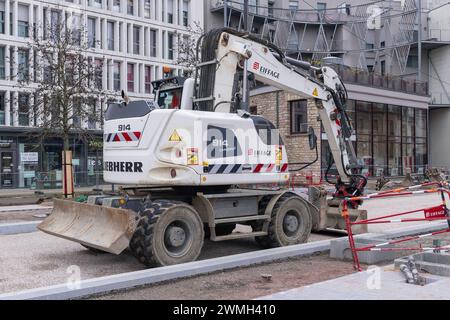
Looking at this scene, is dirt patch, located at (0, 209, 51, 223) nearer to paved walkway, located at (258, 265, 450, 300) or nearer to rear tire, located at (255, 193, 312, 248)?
rear tire, located at (255, 193, 312, 248)

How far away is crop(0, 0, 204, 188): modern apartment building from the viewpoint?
114 ft

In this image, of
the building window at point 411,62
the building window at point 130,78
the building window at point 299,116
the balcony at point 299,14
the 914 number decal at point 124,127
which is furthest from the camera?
the balcony at point 299,14

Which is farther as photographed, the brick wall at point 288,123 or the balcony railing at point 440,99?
the balcony railing at point 440,99

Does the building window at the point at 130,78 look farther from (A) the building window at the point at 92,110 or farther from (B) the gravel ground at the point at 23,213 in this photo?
(B) the gravel ground at the point at 23,213

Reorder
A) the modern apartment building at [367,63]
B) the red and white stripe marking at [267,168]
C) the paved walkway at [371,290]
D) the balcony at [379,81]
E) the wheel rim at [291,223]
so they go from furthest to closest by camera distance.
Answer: the balcony at [379,81] < the modern apartment building at [367,63] < the wheel rim at [291,223] < the red and white stripe marking at [267,168] < the paved walkway at [371,290]

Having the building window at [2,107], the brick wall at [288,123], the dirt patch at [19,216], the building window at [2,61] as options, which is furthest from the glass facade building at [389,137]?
the building window at [2,61]

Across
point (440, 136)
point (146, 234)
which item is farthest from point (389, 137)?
point (146, 234)

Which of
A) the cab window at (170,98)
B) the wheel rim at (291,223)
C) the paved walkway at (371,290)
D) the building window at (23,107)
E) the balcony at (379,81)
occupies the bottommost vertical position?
the paved walkway at (371,290)

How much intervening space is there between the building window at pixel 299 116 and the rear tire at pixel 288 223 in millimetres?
15213

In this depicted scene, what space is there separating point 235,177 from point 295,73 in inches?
110

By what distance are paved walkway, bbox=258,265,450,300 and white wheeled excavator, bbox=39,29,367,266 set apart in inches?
92.4

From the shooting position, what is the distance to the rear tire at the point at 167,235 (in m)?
7.51

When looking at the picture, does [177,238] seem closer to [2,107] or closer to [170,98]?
[170,98]
